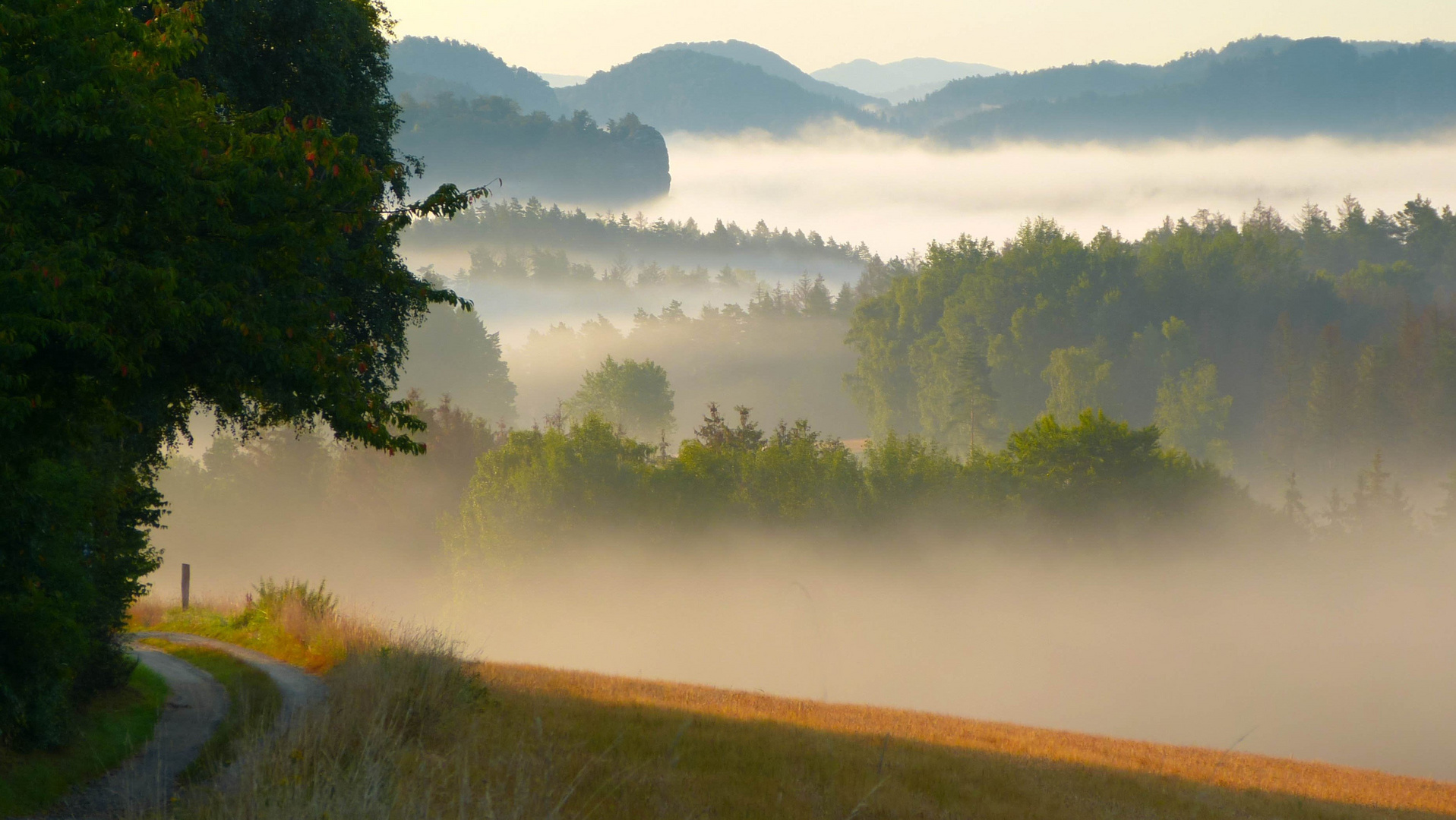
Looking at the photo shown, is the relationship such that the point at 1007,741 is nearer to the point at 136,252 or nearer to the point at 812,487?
the point at 136,252

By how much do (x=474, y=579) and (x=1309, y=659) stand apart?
60.8m

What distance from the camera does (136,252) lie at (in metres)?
9.15

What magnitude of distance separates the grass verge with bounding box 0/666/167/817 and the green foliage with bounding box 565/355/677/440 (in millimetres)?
137827

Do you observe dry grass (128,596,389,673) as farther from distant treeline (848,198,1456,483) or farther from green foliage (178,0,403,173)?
distant treeline (848,198,1456,483)

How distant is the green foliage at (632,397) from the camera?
519 ft

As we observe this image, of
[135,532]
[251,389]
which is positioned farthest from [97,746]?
[251,389]

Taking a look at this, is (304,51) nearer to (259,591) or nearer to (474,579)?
(259,591)

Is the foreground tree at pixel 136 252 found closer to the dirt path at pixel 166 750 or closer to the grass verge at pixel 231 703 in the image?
the dirt path at pixel 166 750

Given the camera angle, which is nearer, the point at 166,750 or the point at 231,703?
the point at 166,750

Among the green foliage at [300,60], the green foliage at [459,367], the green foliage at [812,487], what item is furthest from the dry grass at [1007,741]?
the green foliage at [459,367]

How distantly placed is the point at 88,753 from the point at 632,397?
5624 inches

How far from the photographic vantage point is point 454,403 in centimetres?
16062

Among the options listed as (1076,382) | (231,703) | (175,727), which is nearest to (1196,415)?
(1076,382)

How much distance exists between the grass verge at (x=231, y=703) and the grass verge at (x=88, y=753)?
98 cm
